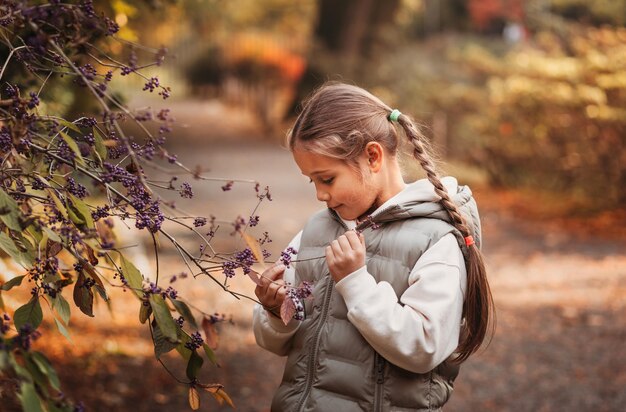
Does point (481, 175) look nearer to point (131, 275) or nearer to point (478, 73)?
point (478, 73)

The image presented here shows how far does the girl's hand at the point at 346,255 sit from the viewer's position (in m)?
2.18

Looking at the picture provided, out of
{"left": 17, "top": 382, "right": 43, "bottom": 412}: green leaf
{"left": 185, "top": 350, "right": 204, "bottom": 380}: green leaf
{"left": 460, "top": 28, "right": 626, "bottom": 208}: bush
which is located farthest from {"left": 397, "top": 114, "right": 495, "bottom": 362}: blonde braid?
{"left": 460, "top": 28, "right": 626, "bottom": 208}: bush

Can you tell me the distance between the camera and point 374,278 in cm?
229

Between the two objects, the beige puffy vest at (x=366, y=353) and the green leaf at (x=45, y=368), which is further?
the beige puffy vest at (x=366, y=353)

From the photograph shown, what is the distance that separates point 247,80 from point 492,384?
64.4ft

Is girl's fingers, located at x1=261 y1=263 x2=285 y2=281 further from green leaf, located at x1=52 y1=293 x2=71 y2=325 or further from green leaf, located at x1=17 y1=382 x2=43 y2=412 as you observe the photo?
green leaf, located at x1=17 y1=382 x2=43 y2=412

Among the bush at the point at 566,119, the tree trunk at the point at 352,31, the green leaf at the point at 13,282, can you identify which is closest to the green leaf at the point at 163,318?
the green leaf at the point at 13,282

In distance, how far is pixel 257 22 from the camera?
1288 inches

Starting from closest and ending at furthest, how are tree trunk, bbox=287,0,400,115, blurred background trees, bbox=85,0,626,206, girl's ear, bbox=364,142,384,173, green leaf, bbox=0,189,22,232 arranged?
green leaf, bbox=0,189,22,232 → girl's ear, bbox=364,142,384,173 → blurred background trees, bbox=85,0,626,206 → tree trunk, bbox=287,0,400,115

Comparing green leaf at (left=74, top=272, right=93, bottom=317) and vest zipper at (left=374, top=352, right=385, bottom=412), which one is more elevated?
green leaf at (left=74, top=272, right=93, bottom=317)

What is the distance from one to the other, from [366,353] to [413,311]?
0.20m

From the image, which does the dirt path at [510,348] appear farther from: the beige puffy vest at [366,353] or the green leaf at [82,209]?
the green leaf at [82,209]

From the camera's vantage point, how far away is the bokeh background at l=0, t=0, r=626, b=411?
18.0 feet

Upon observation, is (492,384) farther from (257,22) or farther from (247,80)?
(257,22)
